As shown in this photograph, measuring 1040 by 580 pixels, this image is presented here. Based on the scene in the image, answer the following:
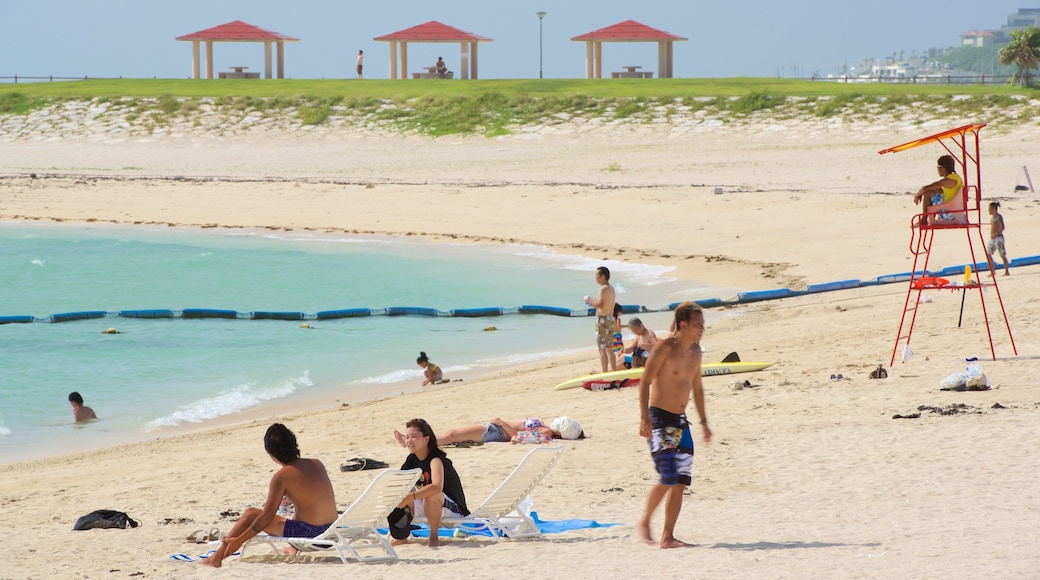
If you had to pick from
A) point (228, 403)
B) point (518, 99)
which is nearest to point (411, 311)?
point (228, 403)

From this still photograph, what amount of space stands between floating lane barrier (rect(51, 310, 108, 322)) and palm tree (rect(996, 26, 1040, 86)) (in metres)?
34.5

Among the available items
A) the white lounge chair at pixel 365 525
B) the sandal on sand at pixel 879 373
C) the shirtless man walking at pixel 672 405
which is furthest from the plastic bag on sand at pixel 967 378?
the white lounge chair at pixel 365 525

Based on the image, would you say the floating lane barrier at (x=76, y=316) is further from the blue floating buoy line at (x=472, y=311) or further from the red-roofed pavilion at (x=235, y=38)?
the red-roofed pavilion at (x=235, y=38)

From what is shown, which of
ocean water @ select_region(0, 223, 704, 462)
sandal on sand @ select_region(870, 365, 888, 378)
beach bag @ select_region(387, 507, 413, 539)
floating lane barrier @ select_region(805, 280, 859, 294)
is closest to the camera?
beach bag @ select_region(387, 507, 413, 539)

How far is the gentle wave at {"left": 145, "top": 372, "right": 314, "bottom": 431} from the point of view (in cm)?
1421

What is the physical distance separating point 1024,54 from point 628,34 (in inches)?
592

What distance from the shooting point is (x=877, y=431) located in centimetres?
956

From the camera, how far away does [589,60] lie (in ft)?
177

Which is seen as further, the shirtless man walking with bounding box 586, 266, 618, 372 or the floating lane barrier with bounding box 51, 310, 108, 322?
the floating lane barrier with bounding box 51, 310, 108, 322

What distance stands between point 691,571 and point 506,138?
33740 mm

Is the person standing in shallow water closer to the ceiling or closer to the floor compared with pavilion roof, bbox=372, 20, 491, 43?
closer to the floor

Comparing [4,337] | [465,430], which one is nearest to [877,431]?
[465,430]

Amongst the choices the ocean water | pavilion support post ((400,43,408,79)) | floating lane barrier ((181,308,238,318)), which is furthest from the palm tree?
floating lane barrier ((181,308,238,318))

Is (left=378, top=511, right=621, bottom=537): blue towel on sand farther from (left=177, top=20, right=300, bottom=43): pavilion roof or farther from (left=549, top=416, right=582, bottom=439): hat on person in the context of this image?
(left=177, top=20, right=300, bottom=43): pavilion roof
